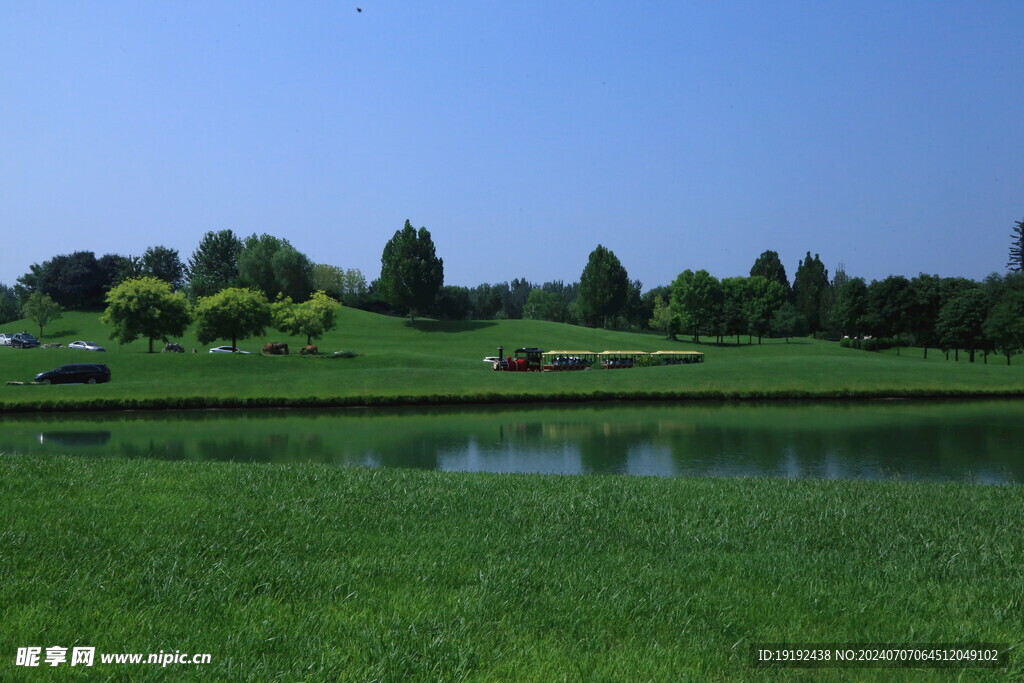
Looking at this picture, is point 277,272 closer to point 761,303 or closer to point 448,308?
point 448,308

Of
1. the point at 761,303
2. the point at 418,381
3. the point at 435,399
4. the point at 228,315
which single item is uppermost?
the point at 761,303

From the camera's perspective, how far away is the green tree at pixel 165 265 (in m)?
151

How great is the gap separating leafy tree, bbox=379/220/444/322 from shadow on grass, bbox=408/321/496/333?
145 inches

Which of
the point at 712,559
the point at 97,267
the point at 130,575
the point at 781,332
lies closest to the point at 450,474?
the point at 712,559

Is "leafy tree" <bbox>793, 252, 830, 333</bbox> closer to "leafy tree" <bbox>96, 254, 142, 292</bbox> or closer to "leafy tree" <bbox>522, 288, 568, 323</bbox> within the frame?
"leafy tree" <bbox>522, 288, 568, 323</bbox>

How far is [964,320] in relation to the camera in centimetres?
8500

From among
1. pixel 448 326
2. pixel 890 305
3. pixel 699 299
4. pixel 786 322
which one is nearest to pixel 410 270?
pixel 448 326

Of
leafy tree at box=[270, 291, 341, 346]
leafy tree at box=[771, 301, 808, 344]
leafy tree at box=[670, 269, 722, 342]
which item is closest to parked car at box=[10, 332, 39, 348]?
leafy tree at box=[270, 291, 341, 346]

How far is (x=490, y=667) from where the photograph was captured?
5.81 m

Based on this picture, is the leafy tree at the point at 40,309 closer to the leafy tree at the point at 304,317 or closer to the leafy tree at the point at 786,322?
the leafy tree at the point at 304,317

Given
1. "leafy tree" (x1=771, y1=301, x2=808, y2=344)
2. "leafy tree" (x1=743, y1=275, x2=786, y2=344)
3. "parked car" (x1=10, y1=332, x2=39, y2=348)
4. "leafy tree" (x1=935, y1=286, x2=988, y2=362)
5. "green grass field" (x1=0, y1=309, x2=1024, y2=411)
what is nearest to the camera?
"green grass field" (x1=0, y1=309, x2=1024, y2=411)

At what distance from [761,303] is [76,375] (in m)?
97.0

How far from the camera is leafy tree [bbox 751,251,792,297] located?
153375mm

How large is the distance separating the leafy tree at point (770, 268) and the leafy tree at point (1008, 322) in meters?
73.0
